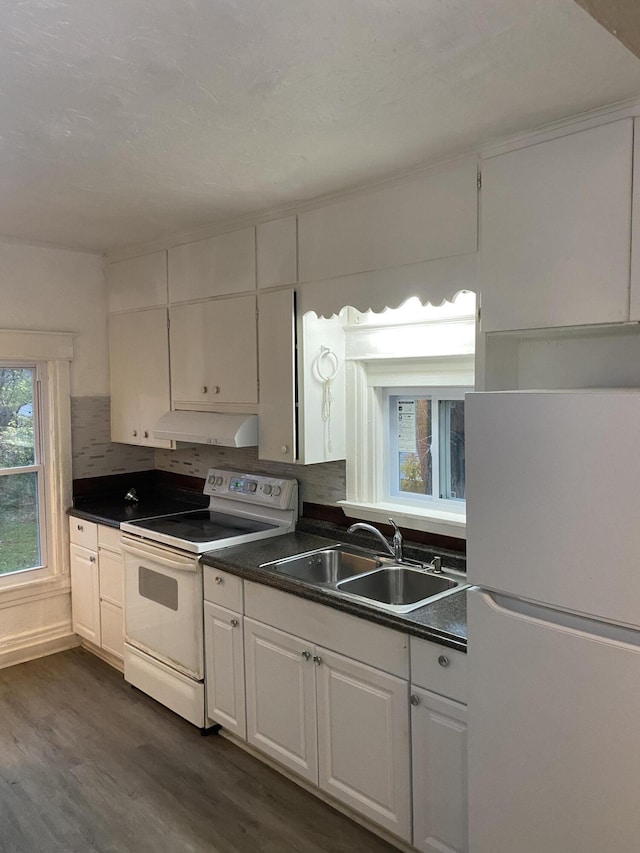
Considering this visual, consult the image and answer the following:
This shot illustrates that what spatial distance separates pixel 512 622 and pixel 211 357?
6.94 ft

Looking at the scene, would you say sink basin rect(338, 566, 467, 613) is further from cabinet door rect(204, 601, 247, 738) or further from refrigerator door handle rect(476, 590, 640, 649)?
refrigerator door handle rect(476, 590, 640, 649)

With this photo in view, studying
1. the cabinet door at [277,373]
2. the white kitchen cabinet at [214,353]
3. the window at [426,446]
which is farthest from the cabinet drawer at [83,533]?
the window at [426,446]

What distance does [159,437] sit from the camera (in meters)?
3.60

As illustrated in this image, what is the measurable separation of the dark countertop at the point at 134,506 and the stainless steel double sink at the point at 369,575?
1128 millimetres

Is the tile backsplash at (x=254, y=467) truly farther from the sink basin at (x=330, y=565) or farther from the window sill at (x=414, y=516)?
the sink basin at (x=330, y=565)

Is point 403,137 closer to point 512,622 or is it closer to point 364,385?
point 364,385

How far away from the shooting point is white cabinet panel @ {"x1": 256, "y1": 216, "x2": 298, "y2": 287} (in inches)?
113

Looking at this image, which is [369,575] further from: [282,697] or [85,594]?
[85,594]

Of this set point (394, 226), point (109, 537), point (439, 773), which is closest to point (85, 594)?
point (109, 537)

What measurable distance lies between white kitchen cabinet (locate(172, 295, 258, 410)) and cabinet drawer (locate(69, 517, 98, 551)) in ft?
2.85

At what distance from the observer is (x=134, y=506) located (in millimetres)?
3920

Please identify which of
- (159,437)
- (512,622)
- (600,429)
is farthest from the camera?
(159,437)

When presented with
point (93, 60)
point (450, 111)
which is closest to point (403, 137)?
point (450, 111)

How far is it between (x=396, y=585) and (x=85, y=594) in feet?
6.69
